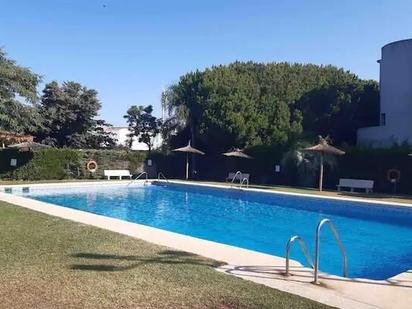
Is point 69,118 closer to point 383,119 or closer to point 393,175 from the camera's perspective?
point 383,119

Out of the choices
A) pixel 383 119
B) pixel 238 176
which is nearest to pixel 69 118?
pixel 238 176

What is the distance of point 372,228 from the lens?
14344 mm

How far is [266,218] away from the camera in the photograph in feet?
52.2

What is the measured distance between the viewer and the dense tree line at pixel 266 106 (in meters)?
28.9

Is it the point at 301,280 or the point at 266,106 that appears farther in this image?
the point at 266,106

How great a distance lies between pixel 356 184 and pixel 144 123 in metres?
20.2

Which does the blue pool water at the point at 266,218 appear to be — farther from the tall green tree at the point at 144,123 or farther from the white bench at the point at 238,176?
the tall green tree at the point at 144,123

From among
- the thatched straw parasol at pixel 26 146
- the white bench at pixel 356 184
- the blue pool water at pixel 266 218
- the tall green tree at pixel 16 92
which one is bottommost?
the blue pool water at pixel 266 218

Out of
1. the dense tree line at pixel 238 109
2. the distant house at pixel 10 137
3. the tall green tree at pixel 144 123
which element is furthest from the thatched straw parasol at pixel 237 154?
the distant house at pixel 10 137

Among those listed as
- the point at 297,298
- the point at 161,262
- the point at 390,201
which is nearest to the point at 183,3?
the point at 390,201

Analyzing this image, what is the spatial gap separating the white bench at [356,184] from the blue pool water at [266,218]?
4.46 m

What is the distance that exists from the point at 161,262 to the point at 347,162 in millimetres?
18223

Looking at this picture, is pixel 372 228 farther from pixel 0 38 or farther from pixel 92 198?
pixel 0 38

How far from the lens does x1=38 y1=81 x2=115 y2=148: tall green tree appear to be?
35.2 meters
